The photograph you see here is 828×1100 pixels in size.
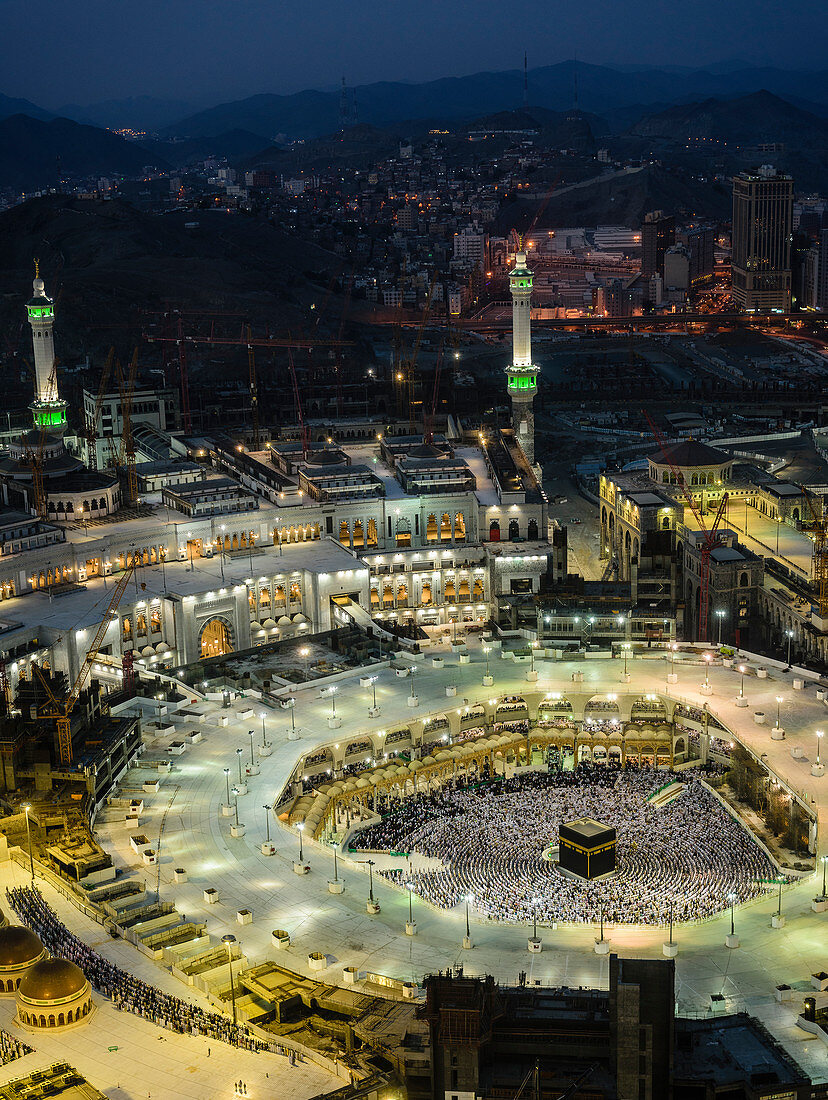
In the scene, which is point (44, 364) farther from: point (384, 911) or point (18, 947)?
point (18, 947)

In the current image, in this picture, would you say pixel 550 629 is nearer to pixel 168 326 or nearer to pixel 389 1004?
pixel 389 1004

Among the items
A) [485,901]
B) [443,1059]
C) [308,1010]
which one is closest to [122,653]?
[485,901]


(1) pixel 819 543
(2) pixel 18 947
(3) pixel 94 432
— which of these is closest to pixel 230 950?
(2) pixel 18 947

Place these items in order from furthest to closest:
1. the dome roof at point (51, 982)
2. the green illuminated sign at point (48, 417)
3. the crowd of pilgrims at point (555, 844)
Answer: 1. the green illuminated sign at point (48, 417)
2. the crowd of pilgrims at point (555, 844)
3. the dome roof at point (51, 982)

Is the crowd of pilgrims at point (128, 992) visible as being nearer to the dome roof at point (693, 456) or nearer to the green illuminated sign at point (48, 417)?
the dome roof at point (693, 456)

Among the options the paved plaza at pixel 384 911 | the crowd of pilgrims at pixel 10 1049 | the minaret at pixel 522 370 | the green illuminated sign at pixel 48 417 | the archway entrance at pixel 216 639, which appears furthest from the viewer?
the green illuminated sign at pixel 48 417

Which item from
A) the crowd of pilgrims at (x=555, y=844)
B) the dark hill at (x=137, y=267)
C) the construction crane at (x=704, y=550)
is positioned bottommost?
the crowd of pilgrims at (x=555, y=844)

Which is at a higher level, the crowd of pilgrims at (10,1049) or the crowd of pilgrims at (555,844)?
the crowd of pilgrims at (10,1049)

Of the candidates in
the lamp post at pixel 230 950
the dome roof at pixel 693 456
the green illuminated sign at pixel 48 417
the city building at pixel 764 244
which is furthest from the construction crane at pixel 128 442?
the city building at pixel 764 244
